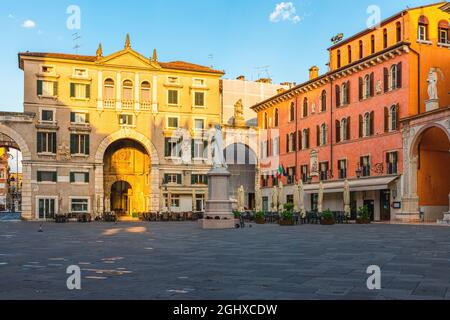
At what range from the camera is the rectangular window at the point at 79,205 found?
54.0 meters

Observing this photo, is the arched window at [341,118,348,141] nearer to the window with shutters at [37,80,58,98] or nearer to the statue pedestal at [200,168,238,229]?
the statue pedestal at [200,168,238,229]

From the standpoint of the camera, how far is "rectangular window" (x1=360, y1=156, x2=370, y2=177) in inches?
1729

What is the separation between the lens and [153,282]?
944cm

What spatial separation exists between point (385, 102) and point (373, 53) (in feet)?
14.7

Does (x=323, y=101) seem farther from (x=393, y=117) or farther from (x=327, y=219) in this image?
(x=327, y=219)

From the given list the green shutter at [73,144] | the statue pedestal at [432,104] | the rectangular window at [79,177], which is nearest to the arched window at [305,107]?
the statue pedestal at [432,104]

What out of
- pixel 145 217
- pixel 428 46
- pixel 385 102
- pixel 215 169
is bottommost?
pixel 145 217

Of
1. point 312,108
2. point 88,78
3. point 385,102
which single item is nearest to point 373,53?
point 385,102

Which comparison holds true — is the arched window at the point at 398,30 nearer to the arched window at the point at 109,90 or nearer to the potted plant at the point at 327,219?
the potted plant at the point at 327,219

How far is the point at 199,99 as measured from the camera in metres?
59.7

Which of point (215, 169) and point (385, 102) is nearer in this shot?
point (215, 169)

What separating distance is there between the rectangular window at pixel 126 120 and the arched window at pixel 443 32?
3069 centimetres

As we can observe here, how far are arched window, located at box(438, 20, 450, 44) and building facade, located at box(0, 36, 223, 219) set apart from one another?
82.2 ft

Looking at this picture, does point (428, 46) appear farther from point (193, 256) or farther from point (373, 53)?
point (193, 256)
